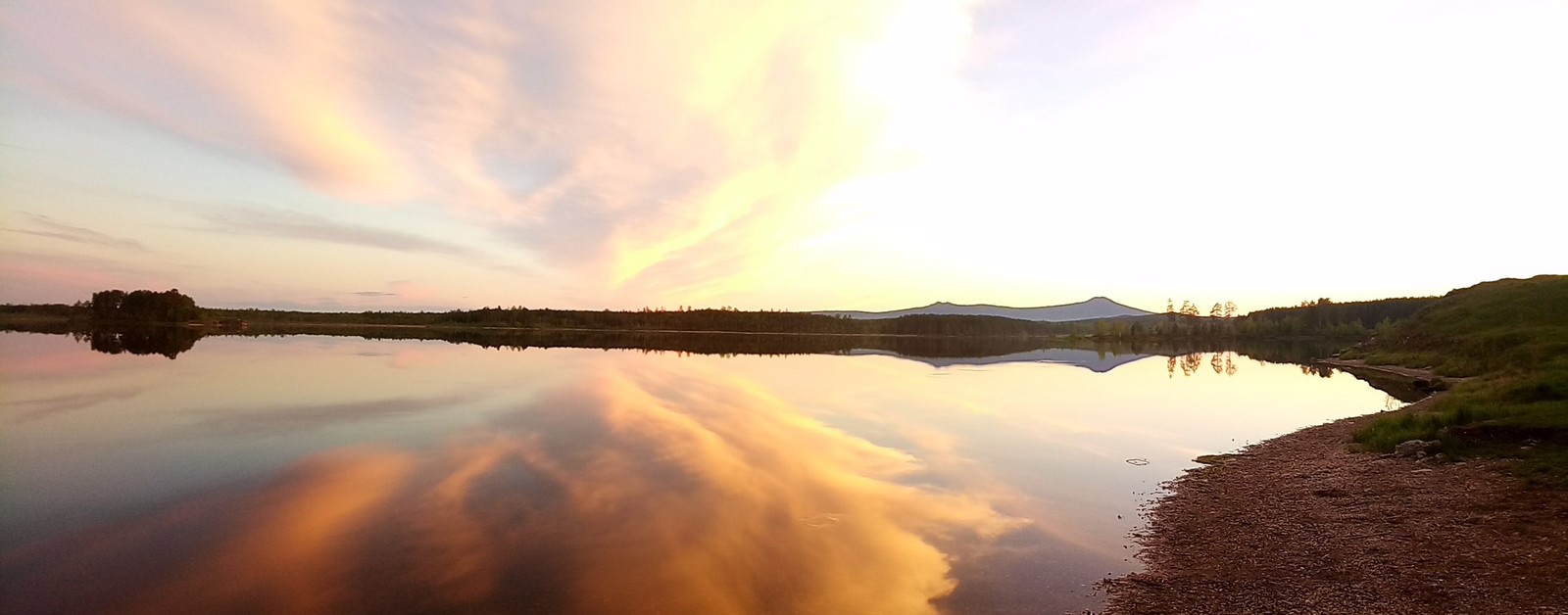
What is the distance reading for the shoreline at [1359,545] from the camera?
26.7ft

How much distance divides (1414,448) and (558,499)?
20132 millimetres

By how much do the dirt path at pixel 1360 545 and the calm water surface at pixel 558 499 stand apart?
1.17 meters

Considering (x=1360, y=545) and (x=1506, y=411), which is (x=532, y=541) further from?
(x=1506, y=411)

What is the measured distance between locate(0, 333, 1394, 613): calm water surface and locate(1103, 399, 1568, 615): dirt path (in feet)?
3.83

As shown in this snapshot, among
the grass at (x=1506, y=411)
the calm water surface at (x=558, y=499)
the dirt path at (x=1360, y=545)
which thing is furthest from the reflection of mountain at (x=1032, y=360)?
the dirt path at (x=1360, y=545)

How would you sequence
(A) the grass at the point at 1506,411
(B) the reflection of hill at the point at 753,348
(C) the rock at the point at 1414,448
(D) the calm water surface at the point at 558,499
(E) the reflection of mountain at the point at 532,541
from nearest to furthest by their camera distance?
(E) the reflection of mountain at the point at 532,541, (D) the calm water surface at the point at 558,499, (A) the grass at the point at 1506,411, (C) the rock at the point at 1414,448, (B) the reflection of hill at the point at 753,348

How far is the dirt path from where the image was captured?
319 inches

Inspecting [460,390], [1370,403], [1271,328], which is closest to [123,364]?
[460,390]

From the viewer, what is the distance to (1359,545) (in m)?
10.2

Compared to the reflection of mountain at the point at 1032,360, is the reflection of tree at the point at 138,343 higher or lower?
higher

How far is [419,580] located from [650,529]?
12.5 ft

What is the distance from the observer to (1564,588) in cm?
763

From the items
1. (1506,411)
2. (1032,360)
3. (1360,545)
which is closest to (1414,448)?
(1506,411)

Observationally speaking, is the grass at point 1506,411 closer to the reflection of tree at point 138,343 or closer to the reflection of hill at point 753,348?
the reflection of hill at point 753,348
